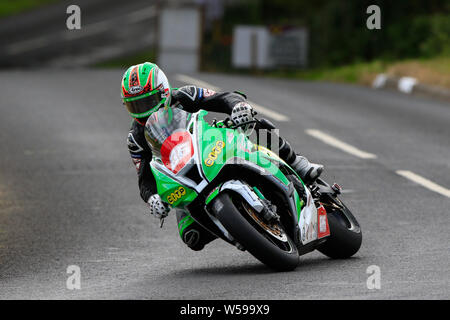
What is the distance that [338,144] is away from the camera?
48.4 feet

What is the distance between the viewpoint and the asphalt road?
24.3ft

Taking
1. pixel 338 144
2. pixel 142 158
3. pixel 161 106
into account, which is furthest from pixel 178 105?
pixel 338 144

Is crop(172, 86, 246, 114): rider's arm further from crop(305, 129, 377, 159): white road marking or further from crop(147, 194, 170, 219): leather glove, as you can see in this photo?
crop(305, 129, 377, 159): white road marking

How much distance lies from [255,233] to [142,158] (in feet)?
4.44

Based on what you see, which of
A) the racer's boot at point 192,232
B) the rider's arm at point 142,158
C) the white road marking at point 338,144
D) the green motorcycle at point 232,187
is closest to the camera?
the green motorcycle at point 232,187

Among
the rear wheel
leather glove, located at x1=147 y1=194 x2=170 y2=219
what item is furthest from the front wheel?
the rear wheel

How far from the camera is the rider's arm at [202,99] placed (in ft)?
26.8

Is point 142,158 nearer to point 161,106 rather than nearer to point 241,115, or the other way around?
point 161,106

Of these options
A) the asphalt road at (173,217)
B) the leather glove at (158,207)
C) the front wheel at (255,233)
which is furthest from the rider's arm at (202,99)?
the asphalt road at (173,217)

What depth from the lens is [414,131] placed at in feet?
52.4

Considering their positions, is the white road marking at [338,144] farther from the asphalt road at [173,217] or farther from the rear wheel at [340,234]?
the rear wheel at [340,234]

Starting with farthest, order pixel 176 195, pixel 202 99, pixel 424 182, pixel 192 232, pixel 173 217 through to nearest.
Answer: pixel 424 182 < pixel 173 217 < pixel 202 99 < pixel 192 232 < pixel 176 195

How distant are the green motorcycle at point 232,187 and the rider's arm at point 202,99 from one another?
0.30m
